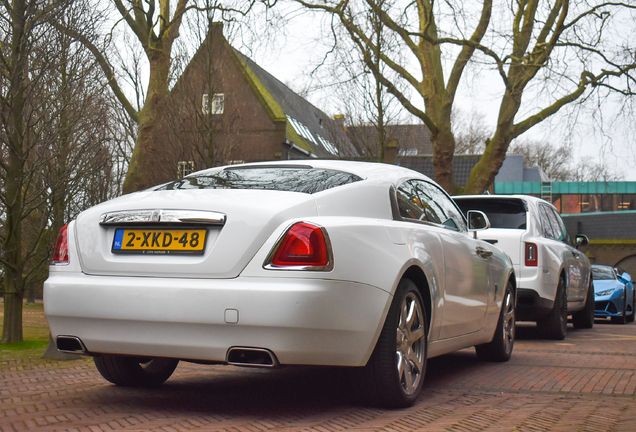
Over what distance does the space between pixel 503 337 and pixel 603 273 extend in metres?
11.7

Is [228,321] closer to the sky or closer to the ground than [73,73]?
closer to the ground

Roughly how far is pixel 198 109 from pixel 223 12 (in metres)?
3.57

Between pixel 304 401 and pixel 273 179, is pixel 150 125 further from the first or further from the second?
pixel 304 401

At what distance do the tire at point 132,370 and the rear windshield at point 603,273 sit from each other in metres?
14.2

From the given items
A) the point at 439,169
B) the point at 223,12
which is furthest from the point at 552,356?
the point at 439,169

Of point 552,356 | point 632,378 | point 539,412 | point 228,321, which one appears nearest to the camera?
point 228,321

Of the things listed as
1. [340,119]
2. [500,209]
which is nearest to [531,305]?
[500,209]

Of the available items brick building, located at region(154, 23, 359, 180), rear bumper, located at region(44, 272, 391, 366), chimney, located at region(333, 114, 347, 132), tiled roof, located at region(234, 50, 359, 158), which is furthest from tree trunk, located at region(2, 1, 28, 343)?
tiled roof, located at region(234, 50, 359, 158)

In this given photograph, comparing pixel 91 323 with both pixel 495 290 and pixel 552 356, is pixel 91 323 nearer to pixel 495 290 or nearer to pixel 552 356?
pixel 495 290

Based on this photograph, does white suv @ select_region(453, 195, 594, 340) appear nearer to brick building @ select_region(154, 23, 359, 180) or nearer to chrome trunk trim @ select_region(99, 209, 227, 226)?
chrome trunk trim @ select_region(99, 209, 227, 226)

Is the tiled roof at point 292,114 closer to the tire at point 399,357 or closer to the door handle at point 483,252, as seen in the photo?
the door handle at point 483,252

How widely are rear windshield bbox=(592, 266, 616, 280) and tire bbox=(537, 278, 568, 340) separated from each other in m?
8.31

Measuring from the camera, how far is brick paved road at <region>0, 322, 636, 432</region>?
400 centimetres

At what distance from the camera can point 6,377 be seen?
568 centimetres
